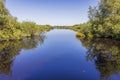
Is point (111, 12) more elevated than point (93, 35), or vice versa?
point (111, 12)

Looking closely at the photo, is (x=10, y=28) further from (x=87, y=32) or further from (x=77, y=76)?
(x=77, y=76)

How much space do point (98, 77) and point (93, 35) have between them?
42.2 m

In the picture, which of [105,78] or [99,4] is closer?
[105,78]

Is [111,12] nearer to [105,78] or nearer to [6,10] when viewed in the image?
[6,10]

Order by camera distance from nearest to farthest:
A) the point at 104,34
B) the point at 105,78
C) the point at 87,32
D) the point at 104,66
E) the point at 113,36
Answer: the point at 105,78 < the point at 104,66 < the point at 113,36 < the point at 104,34 < the point at 87,32

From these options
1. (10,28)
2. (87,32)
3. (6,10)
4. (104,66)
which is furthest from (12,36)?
(104,66)

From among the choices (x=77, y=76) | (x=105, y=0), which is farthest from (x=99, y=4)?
(x=77, y=76)

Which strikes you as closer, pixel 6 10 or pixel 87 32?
pixel 6 10

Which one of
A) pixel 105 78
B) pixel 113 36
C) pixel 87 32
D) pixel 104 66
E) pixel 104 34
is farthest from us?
pixel 87 32

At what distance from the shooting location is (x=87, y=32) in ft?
200

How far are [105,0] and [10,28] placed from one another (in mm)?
29964

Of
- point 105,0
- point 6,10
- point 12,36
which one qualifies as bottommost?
point 12,36

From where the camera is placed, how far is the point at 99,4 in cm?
5528

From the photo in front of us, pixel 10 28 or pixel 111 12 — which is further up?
pixel 111 12
